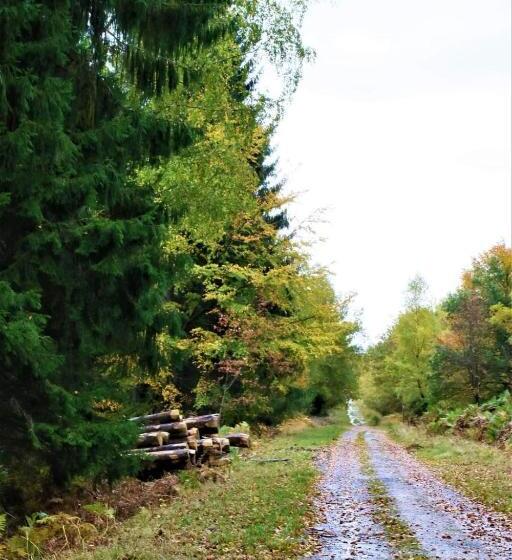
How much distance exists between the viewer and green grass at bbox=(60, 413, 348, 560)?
21.9 ft

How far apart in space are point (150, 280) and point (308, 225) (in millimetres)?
17110

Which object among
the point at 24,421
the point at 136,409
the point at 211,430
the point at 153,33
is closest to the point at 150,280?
the point at 24,421

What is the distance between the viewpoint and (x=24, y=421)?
7.34 m

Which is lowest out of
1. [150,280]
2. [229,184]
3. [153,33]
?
[150,280]

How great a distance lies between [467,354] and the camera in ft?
107

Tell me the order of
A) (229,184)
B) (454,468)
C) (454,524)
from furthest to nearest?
(454,468), (229,184), (454,524)

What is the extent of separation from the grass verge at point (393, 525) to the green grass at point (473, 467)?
160cm

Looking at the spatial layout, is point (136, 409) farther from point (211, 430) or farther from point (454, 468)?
point (454, 468)

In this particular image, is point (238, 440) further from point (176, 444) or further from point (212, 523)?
point (212, 523)

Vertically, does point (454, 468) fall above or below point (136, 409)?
below

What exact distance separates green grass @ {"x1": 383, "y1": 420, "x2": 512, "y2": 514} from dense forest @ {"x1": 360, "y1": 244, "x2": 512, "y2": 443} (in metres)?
3.09

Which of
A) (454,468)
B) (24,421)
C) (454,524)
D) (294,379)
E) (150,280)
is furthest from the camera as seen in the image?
(294,379)

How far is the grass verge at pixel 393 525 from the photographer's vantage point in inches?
280

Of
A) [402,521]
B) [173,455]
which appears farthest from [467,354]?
[402,521]
